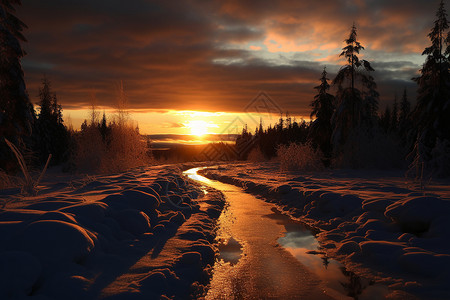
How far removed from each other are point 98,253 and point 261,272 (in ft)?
8.33

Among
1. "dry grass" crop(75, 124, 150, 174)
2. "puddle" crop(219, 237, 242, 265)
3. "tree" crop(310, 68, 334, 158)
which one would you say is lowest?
"puddle" crop(219, 237, 242, 265)

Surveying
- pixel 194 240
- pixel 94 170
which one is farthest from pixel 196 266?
pixel 94 170

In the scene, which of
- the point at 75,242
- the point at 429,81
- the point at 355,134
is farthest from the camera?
the point at 355,134

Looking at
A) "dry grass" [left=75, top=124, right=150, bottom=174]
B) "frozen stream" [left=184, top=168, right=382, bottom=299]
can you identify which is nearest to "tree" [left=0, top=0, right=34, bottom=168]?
"dry grass" [left=75, top=124, right=150, bottom=174]

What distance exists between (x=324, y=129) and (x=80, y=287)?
28129mm

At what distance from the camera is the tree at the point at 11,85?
637 inches

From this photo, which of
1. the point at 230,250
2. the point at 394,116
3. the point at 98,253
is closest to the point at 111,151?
the point at 230,250

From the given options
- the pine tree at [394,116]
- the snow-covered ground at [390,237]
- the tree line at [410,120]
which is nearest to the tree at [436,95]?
the tree line at [410,120]

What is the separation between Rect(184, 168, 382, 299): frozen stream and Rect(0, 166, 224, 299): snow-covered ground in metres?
0.35

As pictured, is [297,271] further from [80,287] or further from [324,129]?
[324,129]

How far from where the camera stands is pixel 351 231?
269 inches

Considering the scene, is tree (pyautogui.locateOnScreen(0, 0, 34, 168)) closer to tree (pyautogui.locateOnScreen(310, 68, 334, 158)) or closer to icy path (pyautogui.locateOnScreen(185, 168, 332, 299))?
icy path (pyautogui.locateOnScreen(185, 168, 332, 299))

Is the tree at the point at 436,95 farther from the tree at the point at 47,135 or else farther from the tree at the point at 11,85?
the tree at the point at 47,135

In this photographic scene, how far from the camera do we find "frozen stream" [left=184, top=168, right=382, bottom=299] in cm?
407
